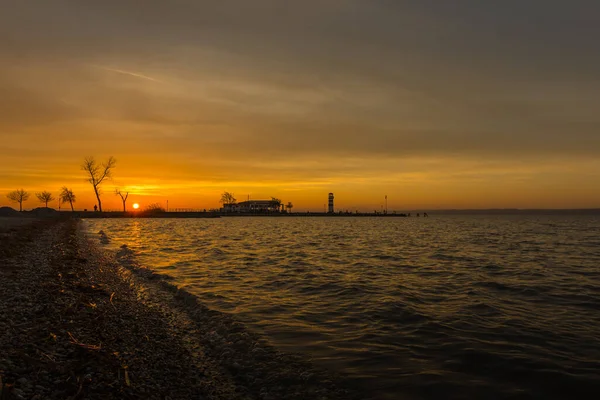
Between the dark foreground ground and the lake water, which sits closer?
the dark foreground ground

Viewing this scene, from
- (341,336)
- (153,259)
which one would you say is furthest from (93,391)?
(153,259)

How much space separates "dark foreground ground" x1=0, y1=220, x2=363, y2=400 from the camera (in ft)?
21.7

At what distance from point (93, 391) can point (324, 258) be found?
23565mm

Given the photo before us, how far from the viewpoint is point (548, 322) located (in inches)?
491

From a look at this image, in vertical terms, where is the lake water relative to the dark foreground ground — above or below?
below

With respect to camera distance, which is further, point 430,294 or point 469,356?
point 430,294

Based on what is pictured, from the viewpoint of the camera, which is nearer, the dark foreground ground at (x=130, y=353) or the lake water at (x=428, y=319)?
the dark foreground ground at (x=130, y=353)

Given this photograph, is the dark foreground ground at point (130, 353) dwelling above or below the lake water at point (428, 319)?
above

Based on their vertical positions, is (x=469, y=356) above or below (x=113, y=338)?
below

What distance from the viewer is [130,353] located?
837 cm

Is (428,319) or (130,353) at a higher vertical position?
(130,353)

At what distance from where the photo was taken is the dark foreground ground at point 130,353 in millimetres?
6602

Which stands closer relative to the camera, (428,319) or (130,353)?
(130,353)

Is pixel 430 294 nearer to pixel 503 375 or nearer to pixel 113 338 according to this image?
pixel 503 375
